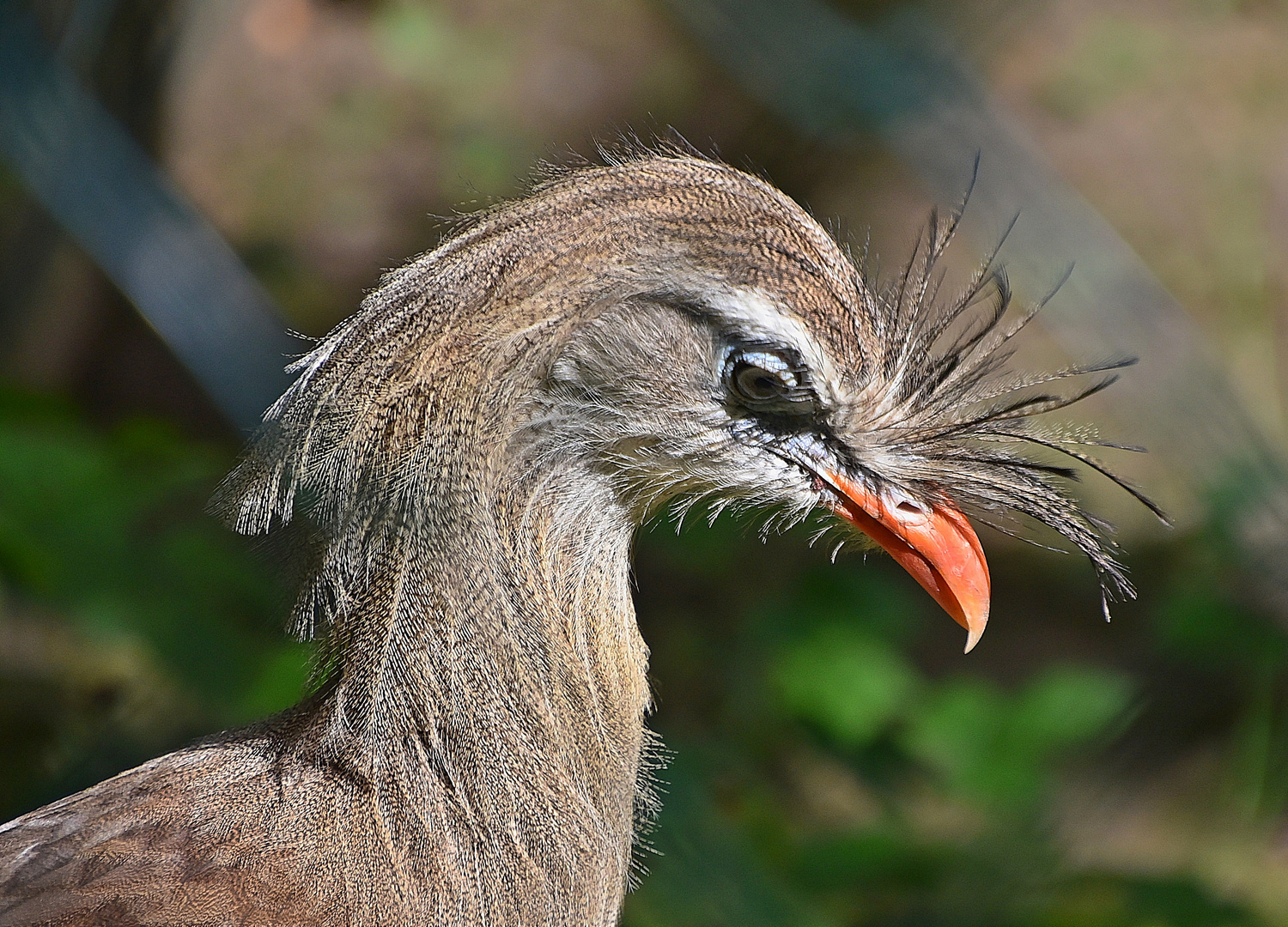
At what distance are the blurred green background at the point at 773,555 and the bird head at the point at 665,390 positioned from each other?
27cm

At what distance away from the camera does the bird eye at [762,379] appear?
1.48 m

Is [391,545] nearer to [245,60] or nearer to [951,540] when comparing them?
[951,540]

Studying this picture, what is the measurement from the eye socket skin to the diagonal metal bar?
0.61 metres

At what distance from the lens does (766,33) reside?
132 centimetres

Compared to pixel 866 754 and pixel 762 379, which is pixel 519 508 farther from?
pixel 866 754

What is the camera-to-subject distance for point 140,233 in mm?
1747

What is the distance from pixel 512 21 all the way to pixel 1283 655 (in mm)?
3803

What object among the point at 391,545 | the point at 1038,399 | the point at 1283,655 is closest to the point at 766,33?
the point at 1038,399

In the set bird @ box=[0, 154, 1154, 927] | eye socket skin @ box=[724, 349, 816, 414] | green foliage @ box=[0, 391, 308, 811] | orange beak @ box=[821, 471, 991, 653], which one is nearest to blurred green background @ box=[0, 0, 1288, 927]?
green foliage @ box=[0, 391, 308, 811]

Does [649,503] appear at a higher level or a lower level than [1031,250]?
lower

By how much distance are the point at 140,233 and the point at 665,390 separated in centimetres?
85

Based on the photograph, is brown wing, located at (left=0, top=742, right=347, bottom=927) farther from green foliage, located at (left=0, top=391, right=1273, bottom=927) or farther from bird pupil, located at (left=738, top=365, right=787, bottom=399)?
bird pupil, located at (left=738, top=365, right=787, bottom=399)

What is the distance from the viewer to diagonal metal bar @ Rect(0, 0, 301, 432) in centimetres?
166

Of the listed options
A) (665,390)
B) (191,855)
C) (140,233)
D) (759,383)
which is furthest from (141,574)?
(759,383)
